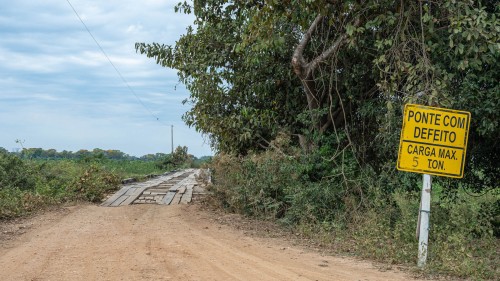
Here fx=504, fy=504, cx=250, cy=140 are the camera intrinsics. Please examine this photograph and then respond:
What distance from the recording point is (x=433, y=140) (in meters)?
7.71

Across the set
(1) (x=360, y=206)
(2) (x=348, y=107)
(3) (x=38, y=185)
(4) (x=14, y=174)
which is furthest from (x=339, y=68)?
(4) (x=14, y=174)

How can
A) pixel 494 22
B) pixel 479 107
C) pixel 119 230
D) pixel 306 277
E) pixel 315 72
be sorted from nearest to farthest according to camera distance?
pixel 306 277
pixel 494 22
pixel 479 107
pixel 119 230
pixel 315 72

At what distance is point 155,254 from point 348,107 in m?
6.96

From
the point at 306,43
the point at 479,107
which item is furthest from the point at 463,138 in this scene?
the point at 306,43

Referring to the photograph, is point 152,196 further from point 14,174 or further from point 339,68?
point 339,68

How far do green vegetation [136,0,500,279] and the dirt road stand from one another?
1337mm

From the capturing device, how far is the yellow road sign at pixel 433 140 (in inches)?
302

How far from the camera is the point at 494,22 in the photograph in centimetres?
845

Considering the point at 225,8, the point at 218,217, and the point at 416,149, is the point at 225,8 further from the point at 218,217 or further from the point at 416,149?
the point at 416,149

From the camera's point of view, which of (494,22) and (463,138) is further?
(494,22)

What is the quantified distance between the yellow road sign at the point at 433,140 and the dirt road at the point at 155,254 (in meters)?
1.71

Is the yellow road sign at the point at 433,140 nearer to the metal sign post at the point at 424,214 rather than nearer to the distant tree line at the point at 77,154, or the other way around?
the metal sign post at the point at 424,214

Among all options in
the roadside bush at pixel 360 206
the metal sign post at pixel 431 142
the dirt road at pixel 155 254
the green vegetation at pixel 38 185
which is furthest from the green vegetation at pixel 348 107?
the green vegetation at pixel 38 185

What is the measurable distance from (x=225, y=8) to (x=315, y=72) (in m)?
3.28
